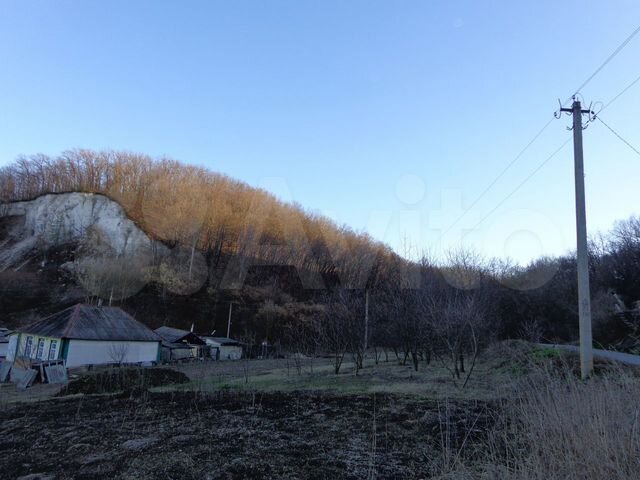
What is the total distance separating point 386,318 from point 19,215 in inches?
2130

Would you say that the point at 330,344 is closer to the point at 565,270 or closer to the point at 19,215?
the point at 565,270

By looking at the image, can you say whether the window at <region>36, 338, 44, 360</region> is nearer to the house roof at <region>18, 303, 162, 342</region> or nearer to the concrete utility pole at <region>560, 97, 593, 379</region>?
the house roof at <region>18, 303, 162, 342</region>

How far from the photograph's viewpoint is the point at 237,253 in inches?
2293

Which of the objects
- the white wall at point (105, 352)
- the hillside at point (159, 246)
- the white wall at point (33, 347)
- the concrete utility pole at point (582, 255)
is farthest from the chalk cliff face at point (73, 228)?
the concrete utility pole at point (582, 255)

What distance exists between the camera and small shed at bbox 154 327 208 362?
31.7m

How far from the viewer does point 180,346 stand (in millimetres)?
33031

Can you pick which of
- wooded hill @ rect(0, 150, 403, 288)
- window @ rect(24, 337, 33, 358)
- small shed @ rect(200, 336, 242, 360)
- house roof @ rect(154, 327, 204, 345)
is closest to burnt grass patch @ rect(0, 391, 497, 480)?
window @ rect(24, 337, 33, 358)

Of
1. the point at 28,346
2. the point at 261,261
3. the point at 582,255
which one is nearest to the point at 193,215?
the point at 261,261

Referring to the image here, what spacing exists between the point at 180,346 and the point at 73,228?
28.1 m

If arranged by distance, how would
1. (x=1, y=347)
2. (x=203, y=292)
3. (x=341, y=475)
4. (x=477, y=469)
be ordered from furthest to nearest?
(x=203, y=292) → (x=1, y=347) → (x=341, y=475) → (x=477, y=469)

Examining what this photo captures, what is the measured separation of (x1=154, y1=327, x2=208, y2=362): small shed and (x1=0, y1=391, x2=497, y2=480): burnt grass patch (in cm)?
2270

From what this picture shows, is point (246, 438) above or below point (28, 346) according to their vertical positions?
above

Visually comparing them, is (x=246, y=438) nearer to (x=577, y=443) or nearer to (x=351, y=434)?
(x=351, y=434)

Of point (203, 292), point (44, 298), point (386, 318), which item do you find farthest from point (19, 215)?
point (386, 318)
